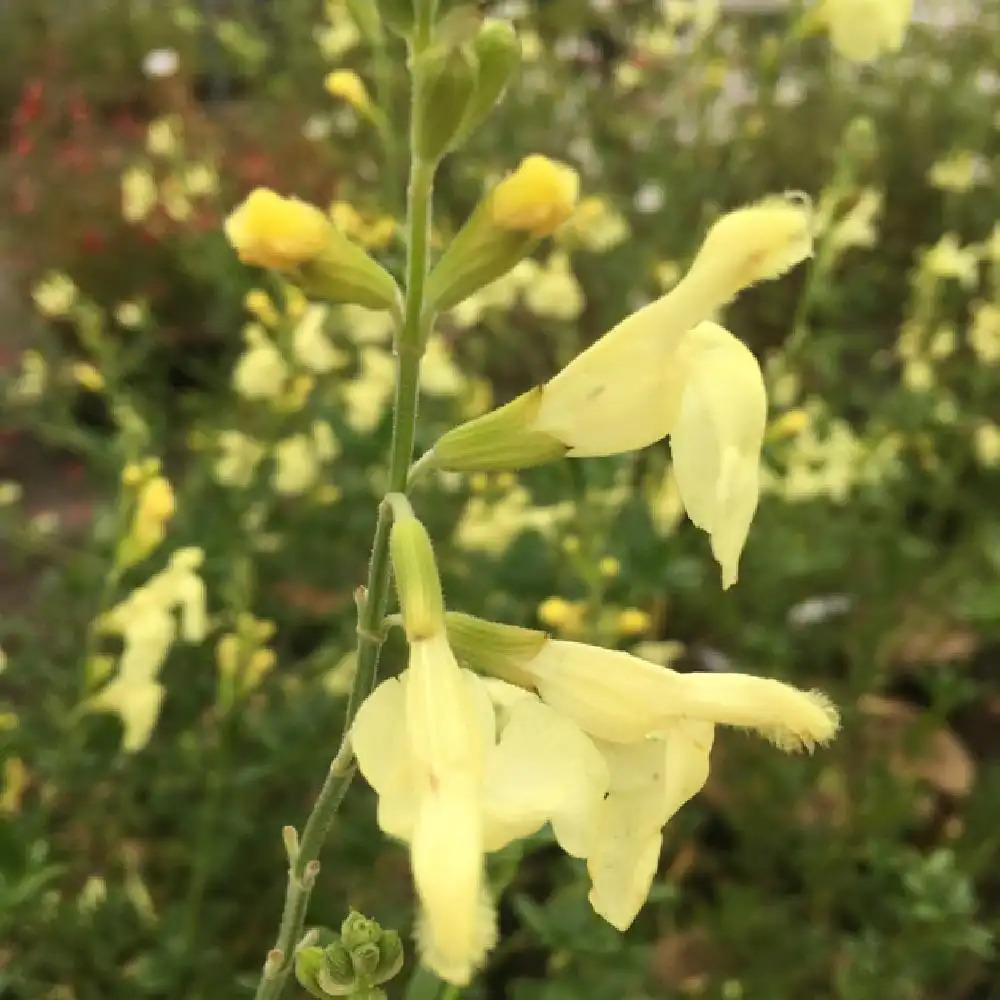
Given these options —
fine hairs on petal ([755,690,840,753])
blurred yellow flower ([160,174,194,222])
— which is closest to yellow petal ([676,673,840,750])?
fine hairs on petal ([755,690,840,753])

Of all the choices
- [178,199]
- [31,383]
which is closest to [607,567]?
[31,383]

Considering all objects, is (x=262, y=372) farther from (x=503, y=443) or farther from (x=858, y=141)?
(x=503, y=443)

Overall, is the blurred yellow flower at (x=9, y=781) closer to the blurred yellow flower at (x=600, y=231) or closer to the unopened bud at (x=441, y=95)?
the unopened bud at (x=441, y=95)

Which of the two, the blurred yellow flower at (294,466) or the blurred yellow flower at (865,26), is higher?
the blurred yellow flower at (865,26)

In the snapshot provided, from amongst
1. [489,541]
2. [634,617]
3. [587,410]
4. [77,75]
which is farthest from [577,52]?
[587,410]

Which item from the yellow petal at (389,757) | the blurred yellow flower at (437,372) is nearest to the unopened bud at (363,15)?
the blurred yellow flower at (437,372)

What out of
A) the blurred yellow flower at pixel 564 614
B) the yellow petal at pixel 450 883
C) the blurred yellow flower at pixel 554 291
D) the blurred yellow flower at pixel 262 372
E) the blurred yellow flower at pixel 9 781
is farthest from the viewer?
the blurred yellow flower at pixel 554 291

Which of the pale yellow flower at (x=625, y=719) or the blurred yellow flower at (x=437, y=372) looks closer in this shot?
the pale yellow flower at (x=625, y=719)

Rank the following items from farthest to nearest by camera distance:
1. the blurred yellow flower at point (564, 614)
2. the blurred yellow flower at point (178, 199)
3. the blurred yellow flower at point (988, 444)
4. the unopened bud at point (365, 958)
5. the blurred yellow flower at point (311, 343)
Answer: the blurred yellow flower at point (178, 199) < the blurred yellow flower at point (988, 444) < the blurred yellow flower at point (311, 343) < the blurred yellow flower at point (564, 614) < the unopened bud at point (365, 958)
